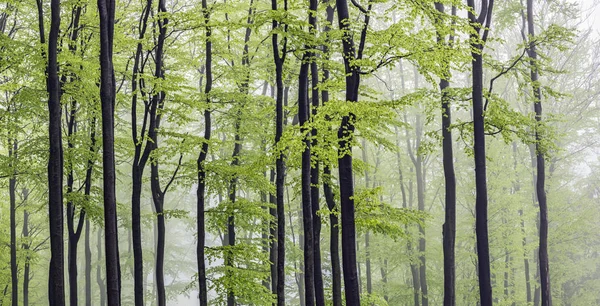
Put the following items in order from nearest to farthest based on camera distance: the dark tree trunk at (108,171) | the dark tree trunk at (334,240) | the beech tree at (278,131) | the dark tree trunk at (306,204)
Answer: the dark tree trunk at (108,171), the beech tree at (278,131), the dark tree trunk at (306,204), the dark tree trunk at (334,240)

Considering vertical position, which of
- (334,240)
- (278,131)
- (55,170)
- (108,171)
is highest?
(278,131)

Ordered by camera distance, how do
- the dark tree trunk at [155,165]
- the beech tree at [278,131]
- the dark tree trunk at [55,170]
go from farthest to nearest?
the dark tree trunk at [155,165] < the dark tree trunk at [55,170] < the beech tree at [278,131]

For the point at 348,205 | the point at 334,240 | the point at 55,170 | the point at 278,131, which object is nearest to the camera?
the point at 348,205

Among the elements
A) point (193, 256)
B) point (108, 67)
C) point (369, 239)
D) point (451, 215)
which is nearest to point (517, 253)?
point (369, 239)

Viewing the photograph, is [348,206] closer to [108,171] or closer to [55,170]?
[108,171]

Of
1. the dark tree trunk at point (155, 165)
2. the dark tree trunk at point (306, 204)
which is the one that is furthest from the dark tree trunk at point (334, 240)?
the dark tree trunk at point (155, 165)

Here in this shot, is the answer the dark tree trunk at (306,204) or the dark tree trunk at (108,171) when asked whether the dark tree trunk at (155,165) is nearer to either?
the dark tree trunk at (108,171)

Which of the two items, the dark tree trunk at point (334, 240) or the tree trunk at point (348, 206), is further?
the dark tree trunk at point (334, 240)

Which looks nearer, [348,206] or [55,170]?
[348,206]

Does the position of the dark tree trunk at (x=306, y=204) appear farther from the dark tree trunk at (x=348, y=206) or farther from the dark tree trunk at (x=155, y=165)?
the dark tree trunk at (x=155, y=165)

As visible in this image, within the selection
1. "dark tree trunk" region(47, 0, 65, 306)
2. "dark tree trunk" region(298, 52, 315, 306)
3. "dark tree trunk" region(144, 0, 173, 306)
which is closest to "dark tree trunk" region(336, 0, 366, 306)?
"dark tree trunk" region(298, 52, 315, 306)

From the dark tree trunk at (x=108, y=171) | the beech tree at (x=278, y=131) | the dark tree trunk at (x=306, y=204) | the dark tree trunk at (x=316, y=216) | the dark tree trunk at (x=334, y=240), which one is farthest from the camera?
the dark tree trunk at (x=334, y=240)

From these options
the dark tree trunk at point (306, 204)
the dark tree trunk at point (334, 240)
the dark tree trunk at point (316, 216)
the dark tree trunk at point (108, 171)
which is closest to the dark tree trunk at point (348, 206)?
the dark tree trunk at point (306, 204)

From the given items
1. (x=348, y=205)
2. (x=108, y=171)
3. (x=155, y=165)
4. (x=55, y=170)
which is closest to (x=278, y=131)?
(x=348, y=205)
